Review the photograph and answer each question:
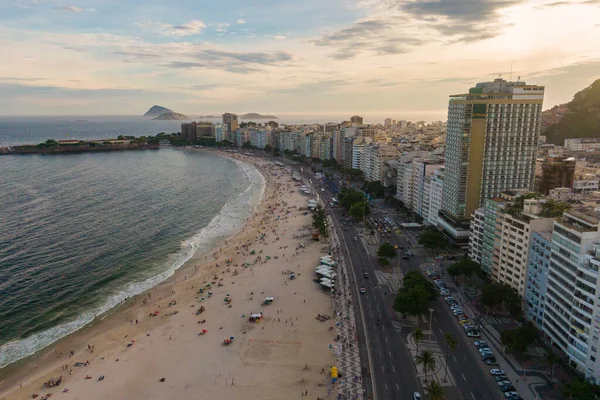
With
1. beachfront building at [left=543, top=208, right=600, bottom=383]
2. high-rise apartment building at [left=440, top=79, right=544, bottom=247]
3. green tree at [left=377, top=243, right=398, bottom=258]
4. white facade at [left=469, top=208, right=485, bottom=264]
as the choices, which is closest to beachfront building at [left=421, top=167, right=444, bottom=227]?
high-rise apartment building at [left=440, top=79, right=544, bottom=247]

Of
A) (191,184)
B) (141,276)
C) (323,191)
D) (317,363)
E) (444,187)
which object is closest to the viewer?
(317,363)

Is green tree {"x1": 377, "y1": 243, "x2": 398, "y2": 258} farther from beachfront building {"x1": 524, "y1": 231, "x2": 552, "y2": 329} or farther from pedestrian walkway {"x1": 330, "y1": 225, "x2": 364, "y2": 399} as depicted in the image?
beachfront building {"x1": 524, "y1": 231, "x2": 552, "y2": 329}

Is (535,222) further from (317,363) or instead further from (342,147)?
(342,147)

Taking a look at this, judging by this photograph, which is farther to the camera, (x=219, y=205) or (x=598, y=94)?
(x=598, y=94)

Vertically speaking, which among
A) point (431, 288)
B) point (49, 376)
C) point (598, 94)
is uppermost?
point (598, 94)

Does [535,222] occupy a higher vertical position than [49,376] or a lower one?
higher

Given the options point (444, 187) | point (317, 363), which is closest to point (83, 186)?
point (444, 187)

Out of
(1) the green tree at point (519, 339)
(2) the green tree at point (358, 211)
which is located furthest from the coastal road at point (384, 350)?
(2) the green tree at point (358, 211)

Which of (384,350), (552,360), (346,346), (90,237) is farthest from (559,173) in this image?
(90,237)
